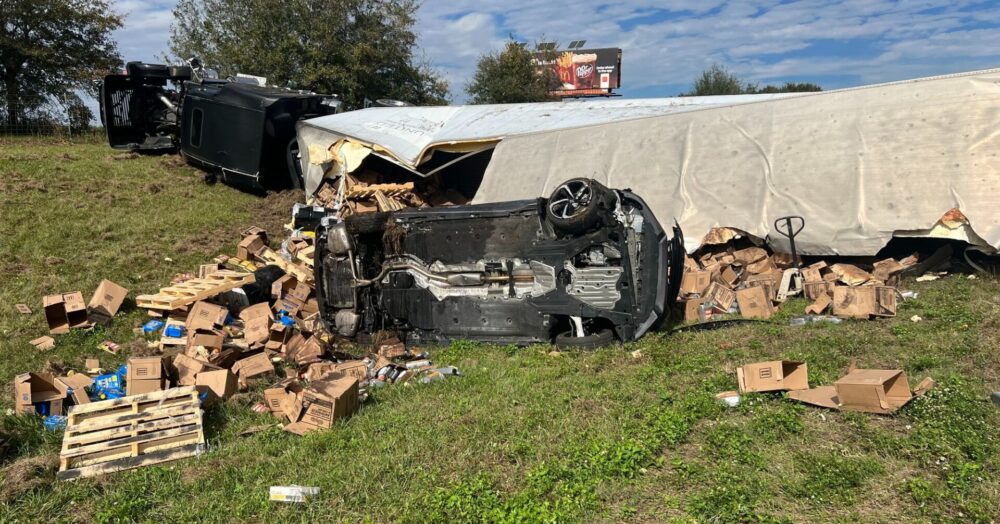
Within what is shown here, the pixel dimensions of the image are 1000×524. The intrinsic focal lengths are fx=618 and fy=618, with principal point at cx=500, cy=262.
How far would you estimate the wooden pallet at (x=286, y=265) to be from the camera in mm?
8070

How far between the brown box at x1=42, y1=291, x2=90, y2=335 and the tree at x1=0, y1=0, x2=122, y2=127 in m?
19.1

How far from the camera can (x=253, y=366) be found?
18.1 ft

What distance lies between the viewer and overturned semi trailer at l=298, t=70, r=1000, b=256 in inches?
263

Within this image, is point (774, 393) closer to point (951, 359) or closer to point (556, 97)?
point (951, 359)

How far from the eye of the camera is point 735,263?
25.7ft

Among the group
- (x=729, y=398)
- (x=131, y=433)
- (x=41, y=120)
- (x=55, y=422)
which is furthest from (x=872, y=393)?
(x=41, y=120)

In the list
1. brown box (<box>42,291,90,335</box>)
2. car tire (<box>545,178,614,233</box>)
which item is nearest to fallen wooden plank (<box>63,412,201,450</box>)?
brown box (<box>42,291,90,335</box>)

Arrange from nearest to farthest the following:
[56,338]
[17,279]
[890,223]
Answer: [56,338], [890,223], [17,279]

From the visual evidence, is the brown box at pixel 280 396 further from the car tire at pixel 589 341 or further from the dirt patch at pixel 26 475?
the car tire at pixel 589 341

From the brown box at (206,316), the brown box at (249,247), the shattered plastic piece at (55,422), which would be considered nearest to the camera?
the shattered plastic piece at (55,422)

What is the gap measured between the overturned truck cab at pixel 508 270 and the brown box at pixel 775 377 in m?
1.27

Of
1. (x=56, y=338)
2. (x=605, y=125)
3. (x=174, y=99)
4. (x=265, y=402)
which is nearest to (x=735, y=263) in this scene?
(x=605, y=125)

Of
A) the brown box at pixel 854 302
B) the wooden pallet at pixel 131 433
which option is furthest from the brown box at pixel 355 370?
the brown box at pixel 854 302

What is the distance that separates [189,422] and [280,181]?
916 cm
